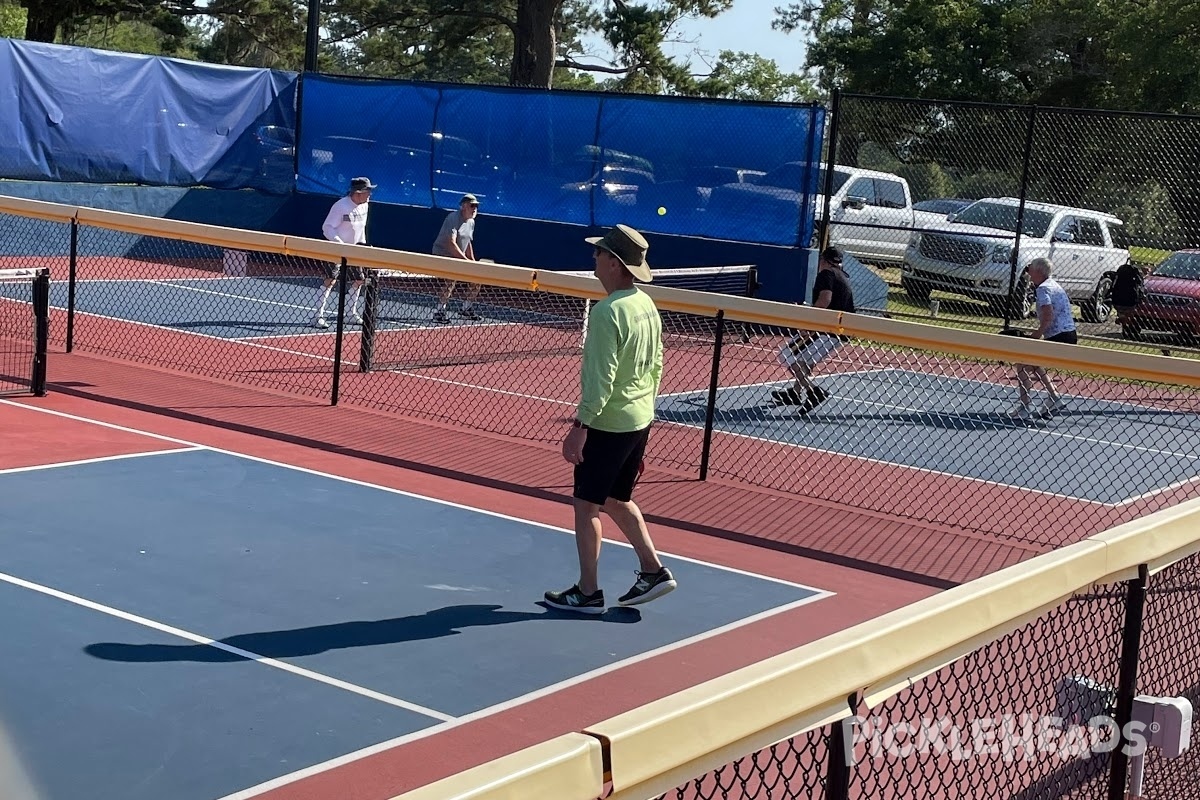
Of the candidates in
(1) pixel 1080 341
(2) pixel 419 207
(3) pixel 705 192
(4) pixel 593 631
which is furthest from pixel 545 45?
(4) pixel 593 631

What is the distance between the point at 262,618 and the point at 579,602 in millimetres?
1625

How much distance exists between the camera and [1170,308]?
22.2 m

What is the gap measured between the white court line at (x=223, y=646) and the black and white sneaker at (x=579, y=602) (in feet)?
5.09

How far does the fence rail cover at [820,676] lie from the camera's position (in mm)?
2326

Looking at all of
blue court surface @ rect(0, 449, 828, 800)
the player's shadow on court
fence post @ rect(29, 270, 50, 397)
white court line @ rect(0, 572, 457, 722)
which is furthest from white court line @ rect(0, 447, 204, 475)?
the player's shadow on court

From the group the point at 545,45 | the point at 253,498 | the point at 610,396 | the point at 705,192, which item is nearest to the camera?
the point at 610,396

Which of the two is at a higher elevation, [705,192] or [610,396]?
[705,192]

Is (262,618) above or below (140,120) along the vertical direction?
below

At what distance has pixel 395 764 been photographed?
5715 mm

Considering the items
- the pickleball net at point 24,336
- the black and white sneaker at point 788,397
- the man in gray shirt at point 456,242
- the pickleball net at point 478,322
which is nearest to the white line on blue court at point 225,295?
the pickleball net at point 478,322

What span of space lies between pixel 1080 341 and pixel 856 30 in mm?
36824

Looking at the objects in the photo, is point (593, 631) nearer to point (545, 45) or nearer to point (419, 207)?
point (419, 207)

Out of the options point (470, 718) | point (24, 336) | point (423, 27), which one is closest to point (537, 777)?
point (470, 718)

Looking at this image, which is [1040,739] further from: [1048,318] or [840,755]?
[1048,318]
